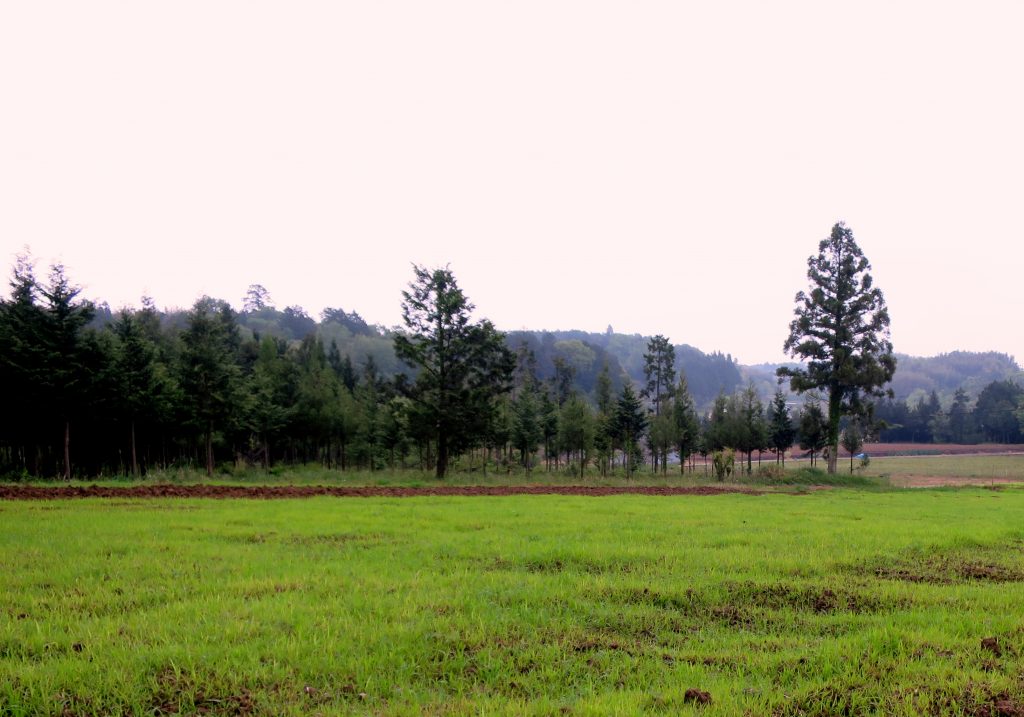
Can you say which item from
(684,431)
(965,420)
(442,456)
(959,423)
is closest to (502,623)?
(442,456)

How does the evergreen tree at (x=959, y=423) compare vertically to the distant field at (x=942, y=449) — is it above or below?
above

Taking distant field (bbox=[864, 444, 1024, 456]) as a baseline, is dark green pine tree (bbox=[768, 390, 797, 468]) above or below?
above

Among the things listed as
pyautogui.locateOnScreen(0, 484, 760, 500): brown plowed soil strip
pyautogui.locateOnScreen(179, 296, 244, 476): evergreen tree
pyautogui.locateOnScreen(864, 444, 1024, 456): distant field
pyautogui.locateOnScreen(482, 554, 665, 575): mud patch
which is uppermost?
pyautogui.locateOnScreen(179, 296, 244, 476): evergreen tree

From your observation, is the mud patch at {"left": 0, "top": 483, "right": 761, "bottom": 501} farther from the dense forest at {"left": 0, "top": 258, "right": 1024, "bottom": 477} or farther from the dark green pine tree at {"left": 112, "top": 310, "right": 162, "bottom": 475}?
the dark green pine tree at {"left": 112, "top": 310, "right": 162, "bottom": 475}

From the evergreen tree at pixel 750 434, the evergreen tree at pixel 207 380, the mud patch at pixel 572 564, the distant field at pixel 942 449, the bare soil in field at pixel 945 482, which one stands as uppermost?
the evergreen tree at pixel 207 380

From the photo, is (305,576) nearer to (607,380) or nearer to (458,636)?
(458,636)

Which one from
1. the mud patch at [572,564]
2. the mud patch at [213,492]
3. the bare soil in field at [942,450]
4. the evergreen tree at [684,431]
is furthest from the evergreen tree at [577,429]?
the bare soil in field at [942,450]

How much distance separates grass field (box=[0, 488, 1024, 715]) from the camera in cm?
457

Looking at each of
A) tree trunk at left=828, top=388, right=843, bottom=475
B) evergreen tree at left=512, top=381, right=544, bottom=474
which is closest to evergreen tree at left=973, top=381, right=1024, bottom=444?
tree trunk at left=828, top=388, right=843, bottom=475

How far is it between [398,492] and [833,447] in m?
33.1

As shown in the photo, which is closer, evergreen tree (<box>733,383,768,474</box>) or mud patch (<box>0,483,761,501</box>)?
mud patch (<box>0,483,761,501</box>)

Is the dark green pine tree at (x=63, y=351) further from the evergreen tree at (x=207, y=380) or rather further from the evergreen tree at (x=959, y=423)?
the evergreen tree at (x=959, y=423)

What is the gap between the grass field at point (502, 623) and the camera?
A: 457cm

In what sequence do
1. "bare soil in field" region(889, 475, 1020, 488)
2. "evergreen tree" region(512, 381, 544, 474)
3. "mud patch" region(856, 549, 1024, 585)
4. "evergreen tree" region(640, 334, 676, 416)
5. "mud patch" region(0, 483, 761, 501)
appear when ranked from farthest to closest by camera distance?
"evergreen tree" region(640, 334, 676, 416)
"evergreen tree" region(512, 381, 544, 474)
"bare soil in field" region(889, 475, 1020, 488)
"mud patch" region(0, 483, 761, 501)
"mud patch" region(856, 549, 1024, 585)
